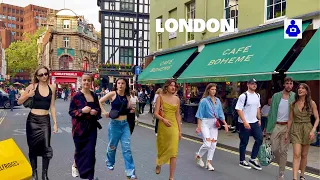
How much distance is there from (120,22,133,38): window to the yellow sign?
42.9 m

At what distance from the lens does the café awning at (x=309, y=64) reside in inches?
338

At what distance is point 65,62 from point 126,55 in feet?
57.0

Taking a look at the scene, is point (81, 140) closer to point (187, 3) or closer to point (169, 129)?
point (169, 129)

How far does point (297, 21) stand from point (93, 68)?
58.0 m

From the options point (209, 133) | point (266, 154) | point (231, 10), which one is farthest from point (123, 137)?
point (231, 10)

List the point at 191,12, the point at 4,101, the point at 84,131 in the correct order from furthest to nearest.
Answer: the point at 4,101 → the point at 191,12 → the point at 84,131

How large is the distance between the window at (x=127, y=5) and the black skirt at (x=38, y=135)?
4320cm

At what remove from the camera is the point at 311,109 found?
559 centimetres

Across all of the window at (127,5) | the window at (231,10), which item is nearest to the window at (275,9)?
the window at (231,10)

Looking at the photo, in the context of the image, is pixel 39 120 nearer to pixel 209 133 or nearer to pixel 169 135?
pixel 169 135

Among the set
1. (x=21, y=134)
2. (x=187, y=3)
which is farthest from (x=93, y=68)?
(x=21, y=134)

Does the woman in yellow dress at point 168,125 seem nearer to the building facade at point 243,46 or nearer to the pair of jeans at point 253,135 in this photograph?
the pair of jeans at point 253,135

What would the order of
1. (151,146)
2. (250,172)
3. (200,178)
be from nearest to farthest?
(200,178) < (250,172) < (151,146)

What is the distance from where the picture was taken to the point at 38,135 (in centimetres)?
552
